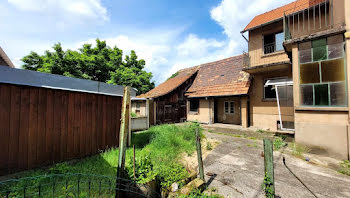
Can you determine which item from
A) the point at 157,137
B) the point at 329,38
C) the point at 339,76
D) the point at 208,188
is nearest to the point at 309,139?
the point at 339,76

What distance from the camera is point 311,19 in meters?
8.27

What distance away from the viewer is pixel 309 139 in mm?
5883

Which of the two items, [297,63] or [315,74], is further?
[297,63]

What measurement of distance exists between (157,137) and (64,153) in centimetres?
360

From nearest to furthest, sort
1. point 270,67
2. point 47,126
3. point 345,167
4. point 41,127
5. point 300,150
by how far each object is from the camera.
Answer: point 41,127 → point 47,126 → point 345,167 → point 300,150 → point 270,67

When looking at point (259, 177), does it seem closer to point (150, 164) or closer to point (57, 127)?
point (150, 164)

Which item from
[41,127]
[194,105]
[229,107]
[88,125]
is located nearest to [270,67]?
[229,107]

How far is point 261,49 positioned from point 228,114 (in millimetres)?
5846

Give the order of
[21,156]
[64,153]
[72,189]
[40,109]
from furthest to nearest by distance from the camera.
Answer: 1. [64,153]
2. [40,109]
3. [21,156]
4. [72,189]

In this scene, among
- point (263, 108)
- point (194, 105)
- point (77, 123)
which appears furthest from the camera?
point (194, 105)

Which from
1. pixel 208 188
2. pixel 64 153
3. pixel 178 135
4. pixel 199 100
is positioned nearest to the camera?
pixel 208 188

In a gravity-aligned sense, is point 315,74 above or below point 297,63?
below

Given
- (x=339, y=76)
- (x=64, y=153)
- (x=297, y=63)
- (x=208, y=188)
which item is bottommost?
(x=208, y=188)

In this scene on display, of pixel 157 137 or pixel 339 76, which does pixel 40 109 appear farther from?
pixel 339 76
